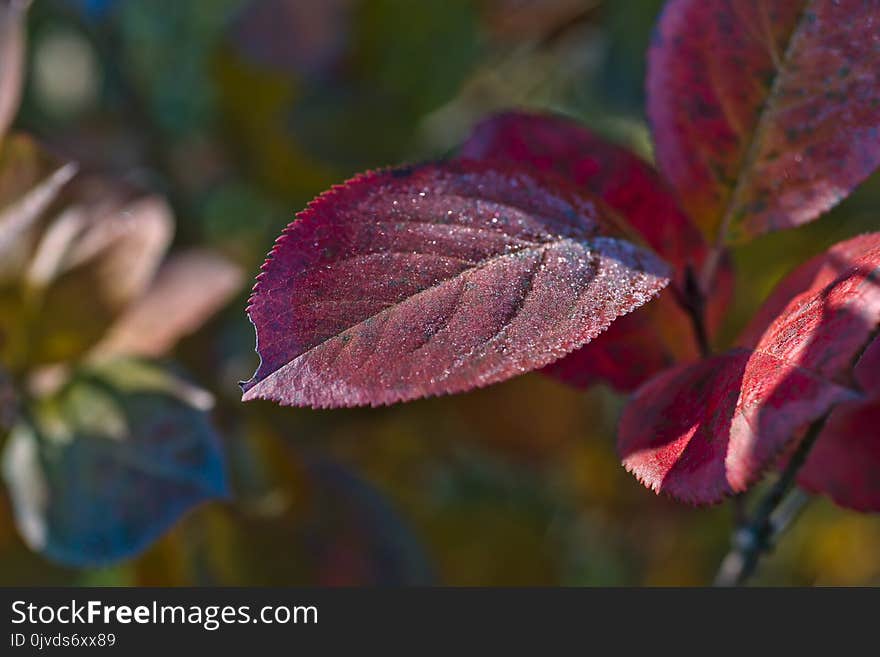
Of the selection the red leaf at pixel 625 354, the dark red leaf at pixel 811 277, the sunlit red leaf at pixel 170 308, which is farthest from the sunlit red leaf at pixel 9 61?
the dark red leaf at pixel 811 277

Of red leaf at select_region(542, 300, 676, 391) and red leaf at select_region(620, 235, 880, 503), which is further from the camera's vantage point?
red leaf at select_region(542, 300, 676, 391)

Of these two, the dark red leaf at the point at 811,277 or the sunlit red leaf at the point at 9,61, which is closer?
the dark red leaf at the point at 811,277

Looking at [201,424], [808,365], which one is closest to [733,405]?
[808,365]

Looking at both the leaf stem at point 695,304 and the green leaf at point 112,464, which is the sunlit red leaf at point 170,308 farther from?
the leaf stem at point 695,304

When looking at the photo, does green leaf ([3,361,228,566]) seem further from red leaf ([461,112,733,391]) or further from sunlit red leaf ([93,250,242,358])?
red leaf ([461,112,733,391])

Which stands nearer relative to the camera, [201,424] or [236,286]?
[201,424]

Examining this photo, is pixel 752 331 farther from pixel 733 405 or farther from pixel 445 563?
pixel 445 563

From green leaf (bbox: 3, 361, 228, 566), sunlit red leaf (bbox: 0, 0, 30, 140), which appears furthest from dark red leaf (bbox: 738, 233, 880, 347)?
sunlit red leaf (bbox: 0, 0, 30, 140)
